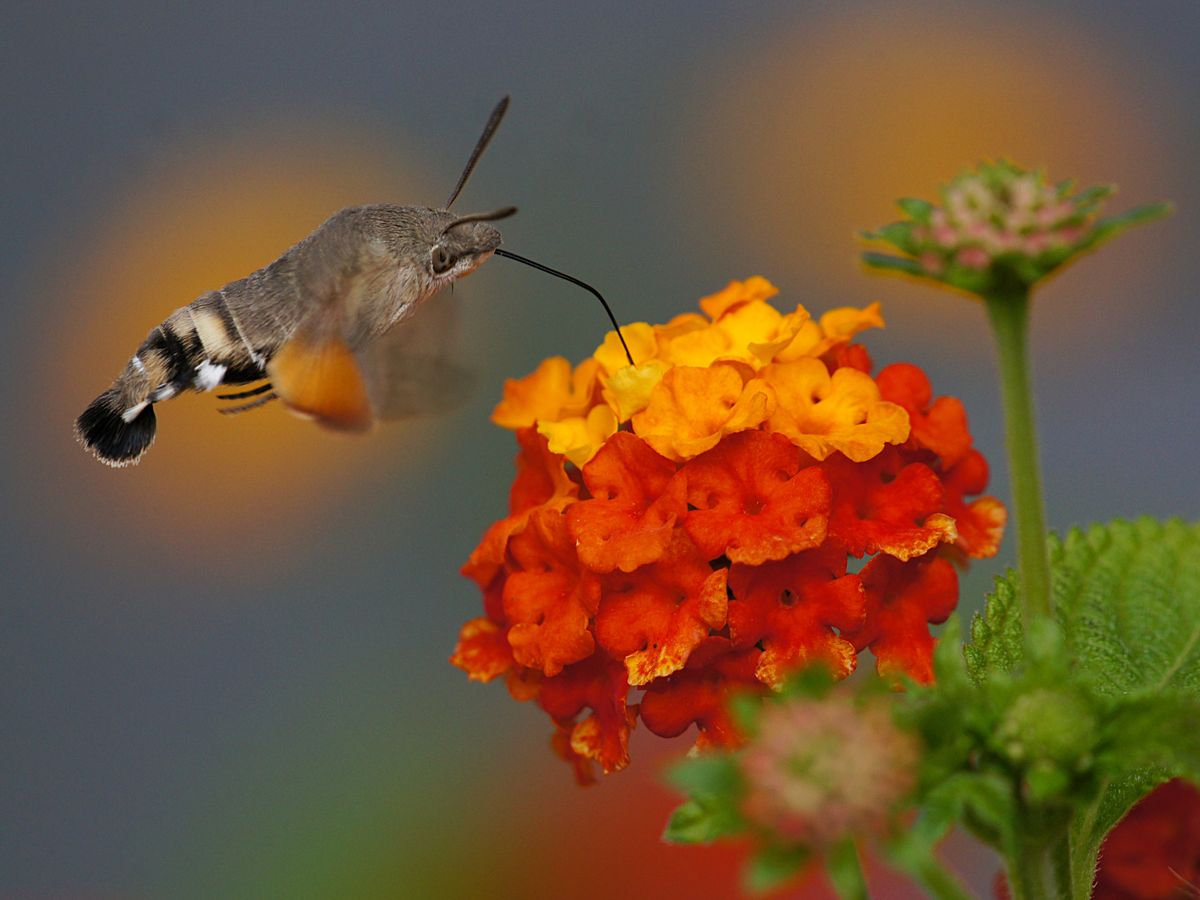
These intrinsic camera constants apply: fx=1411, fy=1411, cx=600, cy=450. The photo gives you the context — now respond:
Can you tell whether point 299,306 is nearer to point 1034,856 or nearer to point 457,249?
point 457,249

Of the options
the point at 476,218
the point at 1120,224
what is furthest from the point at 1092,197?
the point at 476,218

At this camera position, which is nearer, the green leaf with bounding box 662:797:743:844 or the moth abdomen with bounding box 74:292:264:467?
the green leaf with bounding box 662:797:743:844

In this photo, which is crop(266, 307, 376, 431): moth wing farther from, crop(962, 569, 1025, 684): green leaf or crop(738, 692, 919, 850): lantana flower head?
crop(738, 692, 919, 850): lantana flower head

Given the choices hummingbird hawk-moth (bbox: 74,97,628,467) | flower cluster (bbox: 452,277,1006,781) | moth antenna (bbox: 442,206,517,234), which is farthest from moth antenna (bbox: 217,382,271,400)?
flower cluster (bbox: 452,277,1006,781)

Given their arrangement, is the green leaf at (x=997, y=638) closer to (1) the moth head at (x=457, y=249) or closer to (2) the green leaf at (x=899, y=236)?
(2) the green leaf at (x=899, y=236)

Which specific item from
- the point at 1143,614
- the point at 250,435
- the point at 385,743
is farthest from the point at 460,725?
the point at 1143,614

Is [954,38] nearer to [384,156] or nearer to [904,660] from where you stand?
[384,156]
